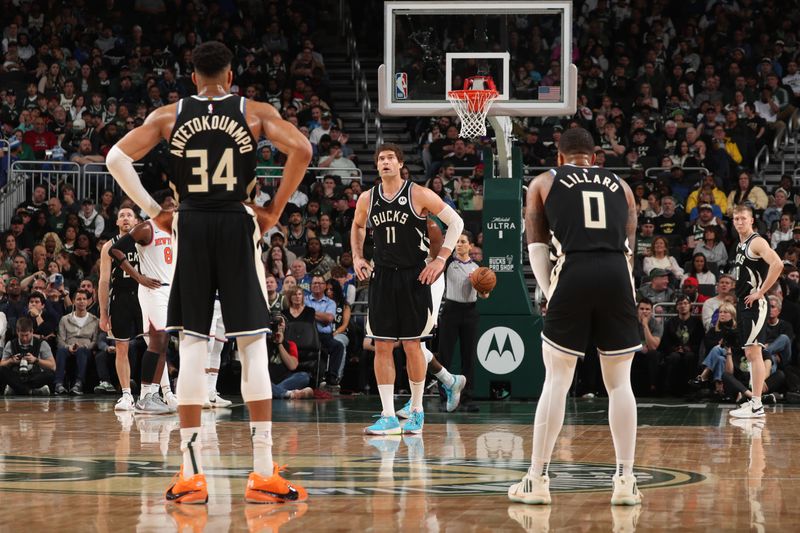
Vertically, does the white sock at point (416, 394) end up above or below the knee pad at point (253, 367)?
below

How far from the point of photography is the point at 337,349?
15.5 metres

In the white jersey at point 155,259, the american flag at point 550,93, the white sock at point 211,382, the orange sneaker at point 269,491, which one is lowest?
the white sock at point 211,382

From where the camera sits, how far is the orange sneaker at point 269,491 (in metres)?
6.09

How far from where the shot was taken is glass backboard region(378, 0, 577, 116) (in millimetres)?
13828

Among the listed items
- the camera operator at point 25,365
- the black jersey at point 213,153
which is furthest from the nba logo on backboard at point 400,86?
the black jersey at point 213,153

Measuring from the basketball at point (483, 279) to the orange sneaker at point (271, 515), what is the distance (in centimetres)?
671

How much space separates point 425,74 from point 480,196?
4400 mm

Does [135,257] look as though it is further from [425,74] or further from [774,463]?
[774,463]

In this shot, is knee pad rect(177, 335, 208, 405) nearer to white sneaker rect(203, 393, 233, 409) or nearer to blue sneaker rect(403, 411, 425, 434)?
blue sneaker rect(403, 411, 425, 434)

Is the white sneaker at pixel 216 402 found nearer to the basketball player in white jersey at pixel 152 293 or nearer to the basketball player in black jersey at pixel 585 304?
the basketball player in white jersey at pixel 152 293

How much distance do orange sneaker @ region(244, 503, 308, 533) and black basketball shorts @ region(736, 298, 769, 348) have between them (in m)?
7.80

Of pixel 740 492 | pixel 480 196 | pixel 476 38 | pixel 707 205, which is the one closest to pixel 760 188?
pixel 707 205

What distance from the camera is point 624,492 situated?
6023mm

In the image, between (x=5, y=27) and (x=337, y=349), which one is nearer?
(x=337, y=349)
